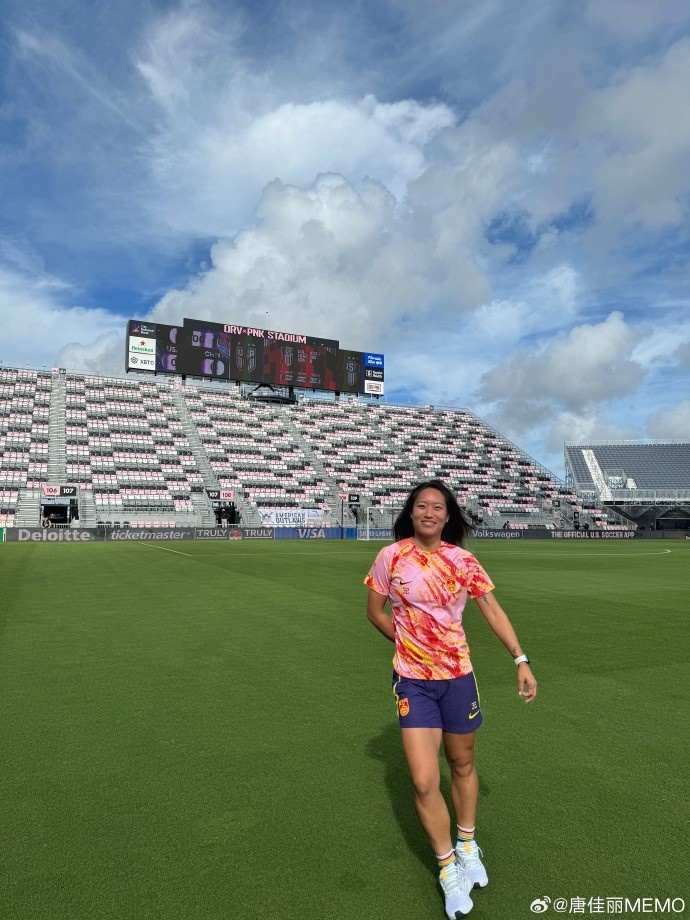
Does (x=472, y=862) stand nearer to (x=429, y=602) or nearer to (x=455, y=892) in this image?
(x=455, y=892)

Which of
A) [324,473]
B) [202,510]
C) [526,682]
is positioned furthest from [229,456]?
[526,682]

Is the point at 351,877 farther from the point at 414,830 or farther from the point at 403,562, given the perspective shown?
the point at 403,562

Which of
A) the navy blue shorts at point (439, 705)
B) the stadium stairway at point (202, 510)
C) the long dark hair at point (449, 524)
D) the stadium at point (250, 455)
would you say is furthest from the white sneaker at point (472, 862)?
the stadium stairway at point (202, 510)

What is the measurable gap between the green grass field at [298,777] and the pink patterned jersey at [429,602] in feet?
3.56

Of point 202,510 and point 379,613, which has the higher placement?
point 202,510

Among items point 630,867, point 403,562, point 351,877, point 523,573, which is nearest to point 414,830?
point 351,877

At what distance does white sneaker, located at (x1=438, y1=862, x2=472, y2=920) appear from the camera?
3.00m

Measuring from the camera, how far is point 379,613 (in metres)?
3.72

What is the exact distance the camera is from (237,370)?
70.1 metres

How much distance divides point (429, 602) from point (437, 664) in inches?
12.8

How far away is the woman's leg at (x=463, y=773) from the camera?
335cm

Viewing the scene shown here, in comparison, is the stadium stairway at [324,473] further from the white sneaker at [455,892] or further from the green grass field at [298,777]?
the white sneaker at [455,892]

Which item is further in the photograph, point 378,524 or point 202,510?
point 378,524

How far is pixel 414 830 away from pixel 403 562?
1.66 m
